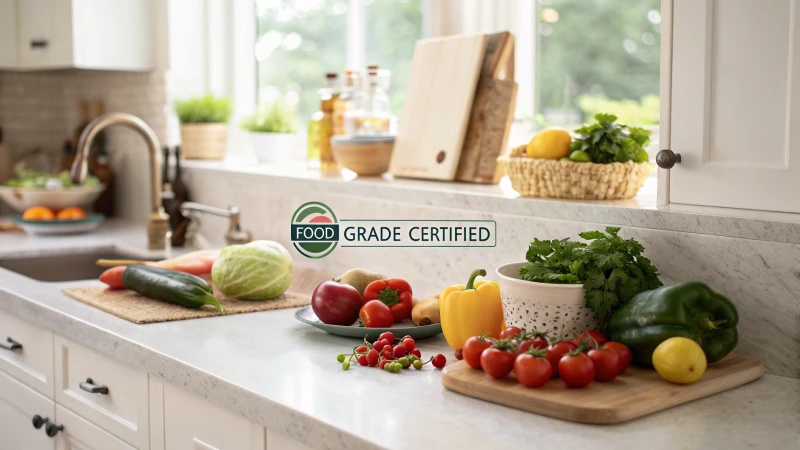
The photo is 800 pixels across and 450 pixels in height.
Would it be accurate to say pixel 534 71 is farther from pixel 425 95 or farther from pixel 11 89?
pixel 11 89

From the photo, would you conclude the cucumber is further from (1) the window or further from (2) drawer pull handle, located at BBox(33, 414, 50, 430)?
(1) the window

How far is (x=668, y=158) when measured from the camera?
154cm

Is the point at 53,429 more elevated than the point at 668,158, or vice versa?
the point at 668,158

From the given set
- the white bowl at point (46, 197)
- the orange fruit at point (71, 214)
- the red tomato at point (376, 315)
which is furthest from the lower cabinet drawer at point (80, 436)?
the white bowl at point (46, 197)

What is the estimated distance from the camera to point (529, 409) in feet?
4.24

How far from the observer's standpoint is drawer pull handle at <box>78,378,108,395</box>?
186cm

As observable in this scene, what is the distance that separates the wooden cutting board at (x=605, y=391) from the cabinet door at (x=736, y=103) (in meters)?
0.28

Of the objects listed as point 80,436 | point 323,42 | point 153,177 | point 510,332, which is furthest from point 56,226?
point 510,332

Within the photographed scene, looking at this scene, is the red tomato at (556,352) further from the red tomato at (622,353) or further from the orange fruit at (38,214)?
the orange fruit at (38,214)

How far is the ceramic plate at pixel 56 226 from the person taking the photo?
318cm

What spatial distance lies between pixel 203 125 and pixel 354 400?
7.11 feet

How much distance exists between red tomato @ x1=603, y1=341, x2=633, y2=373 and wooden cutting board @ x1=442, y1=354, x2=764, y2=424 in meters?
0.02

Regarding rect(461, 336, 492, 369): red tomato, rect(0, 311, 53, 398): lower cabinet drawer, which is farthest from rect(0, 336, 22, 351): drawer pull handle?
rect(461, 336, 492, 369): red tomato

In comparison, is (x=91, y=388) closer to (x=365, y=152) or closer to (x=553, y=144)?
(x=365, y=152)
